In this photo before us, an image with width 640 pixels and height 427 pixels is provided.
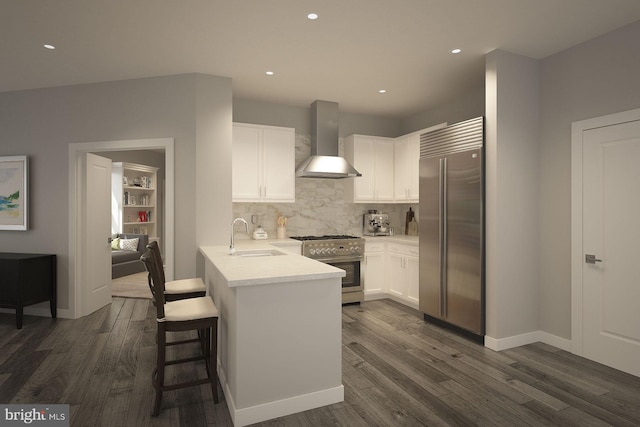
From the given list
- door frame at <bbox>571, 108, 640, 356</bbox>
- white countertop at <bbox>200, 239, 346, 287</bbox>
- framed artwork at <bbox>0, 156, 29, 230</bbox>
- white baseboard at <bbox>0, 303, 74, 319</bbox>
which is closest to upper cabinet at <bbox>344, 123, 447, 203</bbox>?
door frame at <bbox>571, 108, 640, 356</bbox>

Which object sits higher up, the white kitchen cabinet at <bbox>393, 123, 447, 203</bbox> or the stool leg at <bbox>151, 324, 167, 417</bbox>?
the white kitchen cabinet at <bbox>393, 123, 447, 203</bbox>

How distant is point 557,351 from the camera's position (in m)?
3.36

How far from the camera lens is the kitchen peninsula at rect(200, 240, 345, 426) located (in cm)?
220

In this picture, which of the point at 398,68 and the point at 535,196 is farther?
the point at 398,68

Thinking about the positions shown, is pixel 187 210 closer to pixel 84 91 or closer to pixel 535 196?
pixel 84 91

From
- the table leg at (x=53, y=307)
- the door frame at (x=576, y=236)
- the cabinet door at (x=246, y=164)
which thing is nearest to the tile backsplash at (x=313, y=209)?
the cabinet door at (x=246, y=164)

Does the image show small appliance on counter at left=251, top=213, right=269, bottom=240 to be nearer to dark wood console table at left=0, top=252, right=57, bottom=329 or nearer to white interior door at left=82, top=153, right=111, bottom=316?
white interior door at left=82, top=153, right=111, bottom=316

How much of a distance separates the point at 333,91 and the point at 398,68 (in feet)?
3.37

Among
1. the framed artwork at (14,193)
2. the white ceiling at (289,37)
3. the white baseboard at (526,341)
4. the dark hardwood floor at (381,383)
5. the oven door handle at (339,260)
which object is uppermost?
the white ceiling at (289,37)

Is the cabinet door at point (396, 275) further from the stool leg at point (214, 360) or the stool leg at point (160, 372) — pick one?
the stool leg at point (160, 372)

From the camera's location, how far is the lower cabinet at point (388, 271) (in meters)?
4.85

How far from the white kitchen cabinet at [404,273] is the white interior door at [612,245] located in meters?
1.83

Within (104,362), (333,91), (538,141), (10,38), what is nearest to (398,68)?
(333,91)

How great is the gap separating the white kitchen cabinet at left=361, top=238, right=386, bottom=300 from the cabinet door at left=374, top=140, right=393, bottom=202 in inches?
30.1
